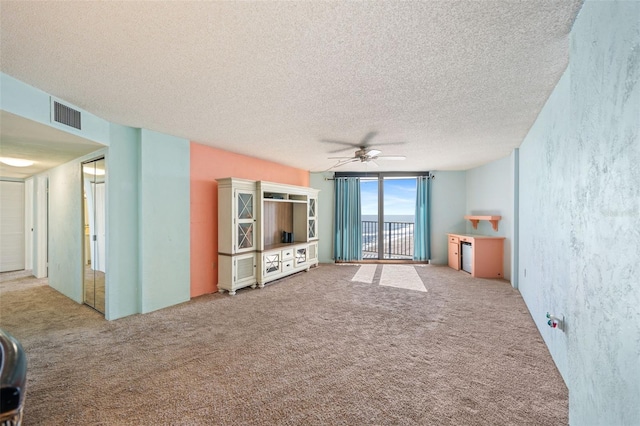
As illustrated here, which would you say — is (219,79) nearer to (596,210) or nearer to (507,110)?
(596,210)

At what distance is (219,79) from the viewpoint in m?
2.11

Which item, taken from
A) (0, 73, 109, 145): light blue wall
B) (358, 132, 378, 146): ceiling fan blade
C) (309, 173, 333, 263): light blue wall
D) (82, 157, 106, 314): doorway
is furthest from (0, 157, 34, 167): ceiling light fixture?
(309, 173, 333, 263): light blue wall

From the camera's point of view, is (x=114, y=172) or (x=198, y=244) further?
(x=198, y=244)

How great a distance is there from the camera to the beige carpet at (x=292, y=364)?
1706 millimetres

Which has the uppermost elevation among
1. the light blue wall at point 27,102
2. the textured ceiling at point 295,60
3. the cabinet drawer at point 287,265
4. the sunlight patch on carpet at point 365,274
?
the textured ceiling at point 295,60

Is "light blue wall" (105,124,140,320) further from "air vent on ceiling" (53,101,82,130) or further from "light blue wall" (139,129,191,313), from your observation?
"air vent on ceiling" (53,101,82,130)

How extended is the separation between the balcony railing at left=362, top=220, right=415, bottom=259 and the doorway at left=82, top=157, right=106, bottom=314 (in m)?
5.43

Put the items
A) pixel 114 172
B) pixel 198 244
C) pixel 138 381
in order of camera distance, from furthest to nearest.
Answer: pixel 198 244, pixel 114 172, pixel 138 381

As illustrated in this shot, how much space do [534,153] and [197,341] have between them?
419 cm

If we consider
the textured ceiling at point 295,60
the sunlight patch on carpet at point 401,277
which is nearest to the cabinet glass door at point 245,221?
the textured ceiling at point 295,60

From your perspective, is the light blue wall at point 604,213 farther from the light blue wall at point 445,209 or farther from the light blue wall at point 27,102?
the light blue wall at point 445,209

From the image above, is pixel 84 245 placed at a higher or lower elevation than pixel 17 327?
higher

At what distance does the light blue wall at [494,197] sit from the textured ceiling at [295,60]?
2.16m

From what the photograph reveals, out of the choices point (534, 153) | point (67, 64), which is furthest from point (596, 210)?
point (67, 64)
